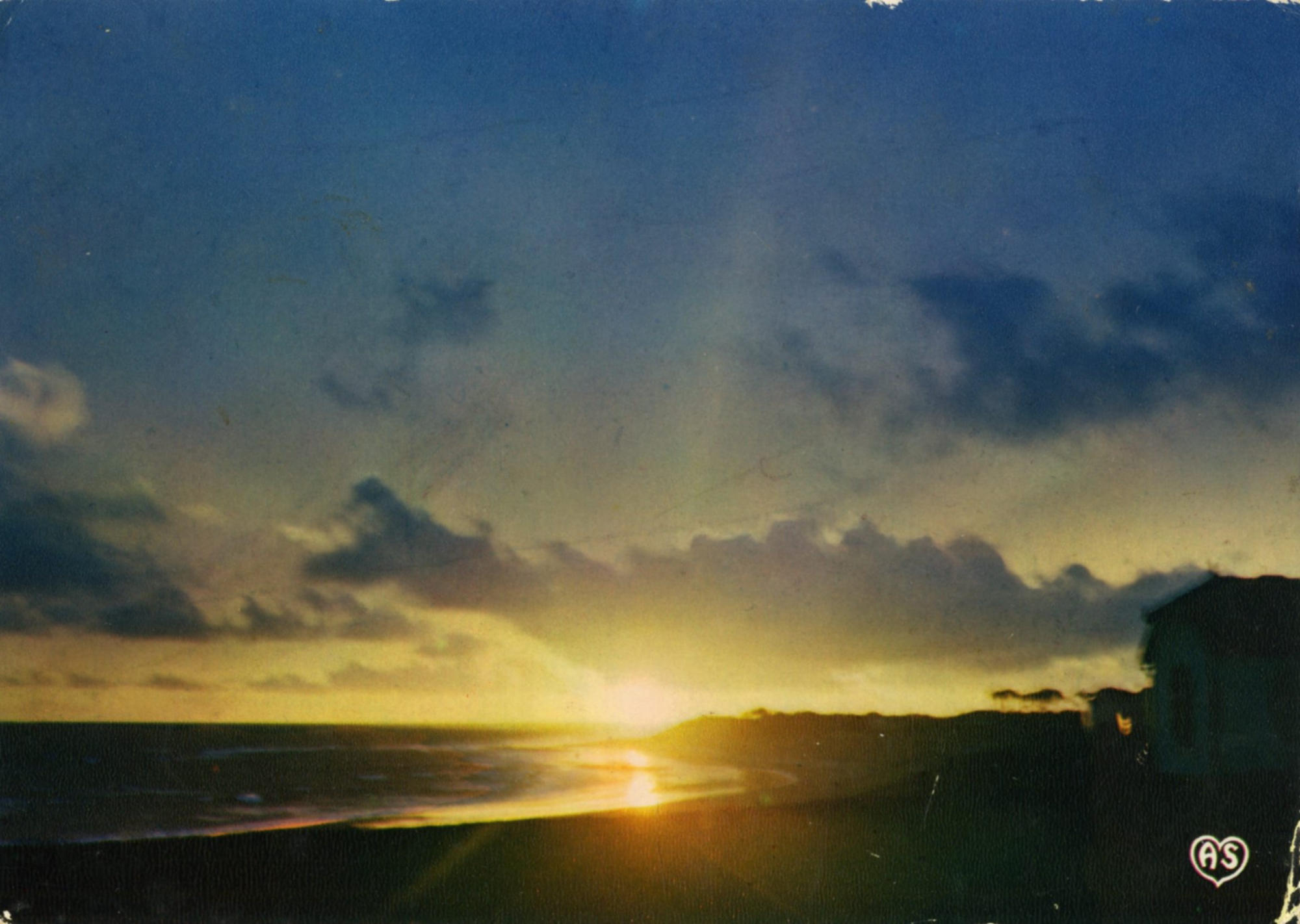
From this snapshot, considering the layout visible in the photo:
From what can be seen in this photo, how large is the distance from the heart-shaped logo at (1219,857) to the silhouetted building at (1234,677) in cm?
24

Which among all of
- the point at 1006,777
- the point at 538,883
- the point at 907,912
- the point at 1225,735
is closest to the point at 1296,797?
the point at 1225,735

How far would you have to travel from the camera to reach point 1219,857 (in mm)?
2793

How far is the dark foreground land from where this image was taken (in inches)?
109

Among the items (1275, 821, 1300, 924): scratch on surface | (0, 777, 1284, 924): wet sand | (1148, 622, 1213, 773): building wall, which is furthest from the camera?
(1148, 622, 1213, 773): building wall

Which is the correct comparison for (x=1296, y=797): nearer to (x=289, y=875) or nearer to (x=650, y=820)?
(x=650, y=820)

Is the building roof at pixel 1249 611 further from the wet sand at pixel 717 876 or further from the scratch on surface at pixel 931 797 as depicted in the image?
the scratch on surface at pixel 931 797

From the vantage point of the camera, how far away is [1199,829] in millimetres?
2820

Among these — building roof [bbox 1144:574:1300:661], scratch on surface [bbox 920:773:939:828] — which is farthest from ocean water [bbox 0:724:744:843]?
building roof [bbox 1144:574:1300:661]

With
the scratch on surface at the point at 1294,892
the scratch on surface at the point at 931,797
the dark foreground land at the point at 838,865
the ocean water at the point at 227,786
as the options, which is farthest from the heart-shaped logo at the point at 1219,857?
the ocean water at the point at 227,786

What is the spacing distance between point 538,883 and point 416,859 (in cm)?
51

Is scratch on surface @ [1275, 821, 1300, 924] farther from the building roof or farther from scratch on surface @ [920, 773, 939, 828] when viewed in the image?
scratch on surface @ [920, 773, 939, 828]

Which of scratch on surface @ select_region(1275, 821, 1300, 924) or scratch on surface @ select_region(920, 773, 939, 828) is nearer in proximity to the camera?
scratch on surface @ select_region(1275, 821, 1300, 924)

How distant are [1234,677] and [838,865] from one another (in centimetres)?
200

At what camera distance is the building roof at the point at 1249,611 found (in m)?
2.82
